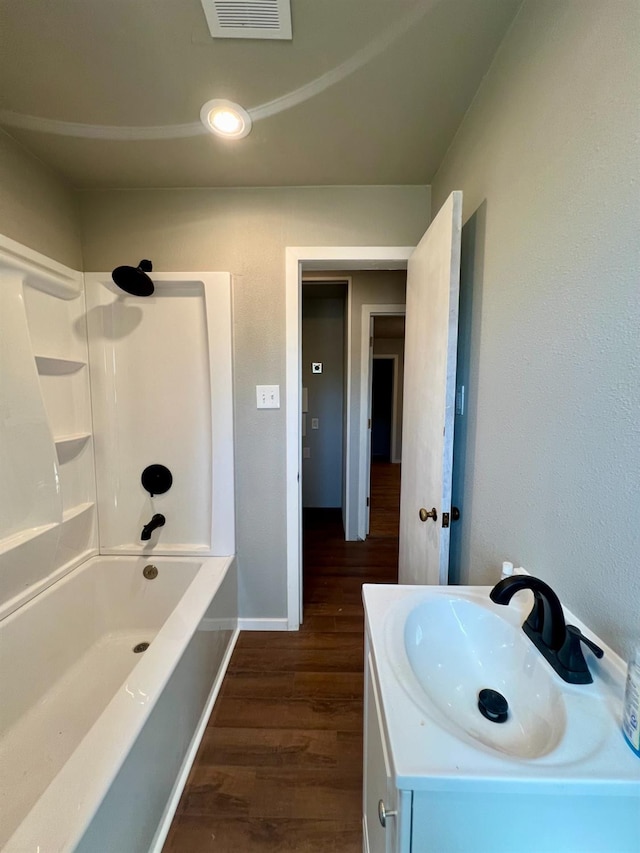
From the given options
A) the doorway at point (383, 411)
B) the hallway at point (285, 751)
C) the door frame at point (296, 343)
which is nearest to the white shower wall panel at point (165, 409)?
the door frame at point (296, 343)

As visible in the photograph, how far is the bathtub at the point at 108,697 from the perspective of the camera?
2.54 feet

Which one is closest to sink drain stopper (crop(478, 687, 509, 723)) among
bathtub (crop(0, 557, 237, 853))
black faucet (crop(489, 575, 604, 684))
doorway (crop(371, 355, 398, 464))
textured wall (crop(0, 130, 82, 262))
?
black faucet (crop(489, 575, 604, 684))

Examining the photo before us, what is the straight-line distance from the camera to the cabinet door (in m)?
0.57

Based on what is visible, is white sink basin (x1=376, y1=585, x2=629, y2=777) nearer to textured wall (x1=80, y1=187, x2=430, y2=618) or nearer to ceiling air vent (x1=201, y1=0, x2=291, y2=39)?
textured wall (x1=80, y1=187, x2=430, y2=618)

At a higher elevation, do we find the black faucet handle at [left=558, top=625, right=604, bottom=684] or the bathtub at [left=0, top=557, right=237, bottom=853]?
the black faucet handle at [left=558, top=625, right=604, bottom=684]

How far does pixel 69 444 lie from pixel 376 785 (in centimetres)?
180

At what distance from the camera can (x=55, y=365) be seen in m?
1.58

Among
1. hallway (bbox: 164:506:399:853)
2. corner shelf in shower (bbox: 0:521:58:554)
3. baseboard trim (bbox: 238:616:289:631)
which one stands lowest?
hallway (bbox: 164:506:399:853)

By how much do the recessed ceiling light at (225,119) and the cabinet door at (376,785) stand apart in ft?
5.87

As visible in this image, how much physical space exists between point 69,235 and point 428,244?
1.73m

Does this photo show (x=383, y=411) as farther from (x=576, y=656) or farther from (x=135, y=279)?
(x=576, y=656)

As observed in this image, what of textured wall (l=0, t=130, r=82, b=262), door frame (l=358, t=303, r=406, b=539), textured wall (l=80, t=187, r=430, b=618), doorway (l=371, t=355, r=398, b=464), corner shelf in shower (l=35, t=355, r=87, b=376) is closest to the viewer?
textured wall (l=0, t=130, r=82, b=262)

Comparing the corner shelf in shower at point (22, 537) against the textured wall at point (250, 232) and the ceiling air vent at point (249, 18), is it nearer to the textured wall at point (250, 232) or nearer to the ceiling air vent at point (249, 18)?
the textured wall at point (250, 232)

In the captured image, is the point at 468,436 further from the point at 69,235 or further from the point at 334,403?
the point at 334,403
